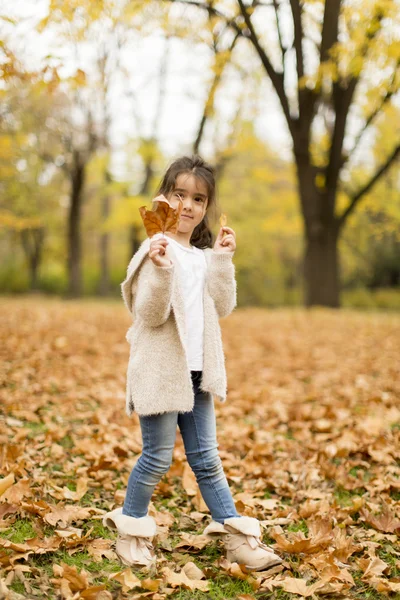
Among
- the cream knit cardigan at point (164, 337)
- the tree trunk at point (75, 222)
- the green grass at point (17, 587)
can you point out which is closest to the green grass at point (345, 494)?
the cream knit cardigan at point (164, 337)

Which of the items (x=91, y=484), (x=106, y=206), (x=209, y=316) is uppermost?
(x=106, y=206)

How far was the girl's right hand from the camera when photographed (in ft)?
7.50

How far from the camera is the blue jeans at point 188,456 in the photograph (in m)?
2.50

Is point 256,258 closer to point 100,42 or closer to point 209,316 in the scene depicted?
point 100,42

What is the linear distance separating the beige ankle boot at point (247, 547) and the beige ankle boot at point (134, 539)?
1.17 feet

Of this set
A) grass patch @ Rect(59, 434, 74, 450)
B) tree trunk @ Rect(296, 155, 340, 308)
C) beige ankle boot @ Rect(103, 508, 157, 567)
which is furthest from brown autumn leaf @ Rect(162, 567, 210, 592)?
tree trunk @ Rect(296, 155, 340, 308)

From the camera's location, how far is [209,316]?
2.59m

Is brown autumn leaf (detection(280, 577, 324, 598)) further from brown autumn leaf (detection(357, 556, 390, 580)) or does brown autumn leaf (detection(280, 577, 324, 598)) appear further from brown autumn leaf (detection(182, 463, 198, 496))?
brown autumn leaf (detection(182, 463, 198, 496))

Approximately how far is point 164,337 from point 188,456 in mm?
604

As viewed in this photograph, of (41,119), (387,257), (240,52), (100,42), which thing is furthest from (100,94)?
(387,257)

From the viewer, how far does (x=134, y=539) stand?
2.53 metres

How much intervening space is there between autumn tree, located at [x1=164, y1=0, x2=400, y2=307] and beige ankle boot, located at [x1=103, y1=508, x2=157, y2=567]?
23.8 ft

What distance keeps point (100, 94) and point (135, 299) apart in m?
16.9

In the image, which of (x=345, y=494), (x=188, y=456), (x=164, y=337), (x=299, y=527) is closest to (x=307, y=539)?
(x=299, y=527)
